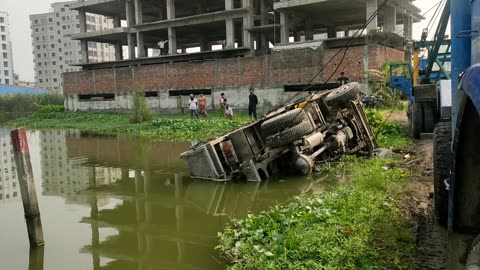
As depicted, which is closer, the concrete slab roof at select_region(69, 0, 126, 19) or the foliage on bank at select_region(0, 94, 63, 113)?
the concrete slab roof at select_region(69, 0, 126, 19)

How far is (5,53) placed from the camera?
95812 millimetres

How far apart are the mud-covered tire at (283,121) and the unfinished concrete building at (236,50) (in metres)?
12.2

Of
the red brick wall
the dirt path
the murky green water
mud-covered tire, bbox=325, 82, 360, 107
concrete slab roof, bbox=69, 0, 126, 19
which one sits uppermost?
concrete slab roof, bbox=69, 0, 126, 19

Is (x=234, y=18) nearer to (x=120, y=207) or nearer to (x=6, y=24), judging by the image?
(x=120, y=207)

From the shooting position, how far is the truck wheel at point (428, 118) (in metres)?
11.4

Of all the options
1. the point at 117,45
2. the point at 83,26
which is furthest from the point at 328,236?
the point at 117,45

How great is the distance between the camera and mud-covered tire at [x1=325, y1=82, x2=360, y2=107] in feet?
34.1

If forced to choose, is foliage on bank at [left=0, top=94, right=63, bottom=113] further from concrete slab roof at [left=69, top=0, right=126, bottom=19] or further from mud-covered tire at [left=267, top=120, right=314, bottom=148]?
mud-covered tire at [left=267, top=120, right=314, bottom=148]

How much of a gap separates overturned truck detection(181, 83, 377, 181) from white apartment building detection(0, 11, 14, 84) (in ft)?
329

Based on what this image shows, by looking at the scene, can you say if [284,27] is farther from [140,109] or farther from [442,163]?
[442,163]

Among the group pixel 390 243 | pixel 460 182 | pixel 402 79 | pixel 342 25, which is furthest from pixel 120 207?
pixel 342 25

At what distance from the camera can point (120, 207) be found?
805 cm

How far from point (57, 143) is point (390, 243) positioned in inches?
Answer: 694

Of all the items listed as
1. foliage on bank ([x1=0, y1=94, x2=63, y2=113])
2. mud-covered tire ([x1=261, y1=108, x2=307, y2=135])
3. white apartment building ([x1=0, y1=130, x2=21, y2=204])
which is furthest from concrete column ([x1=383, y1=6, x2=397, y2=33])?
foliage on bank ([x1=0, y1=94, x2=63, y2=113])
